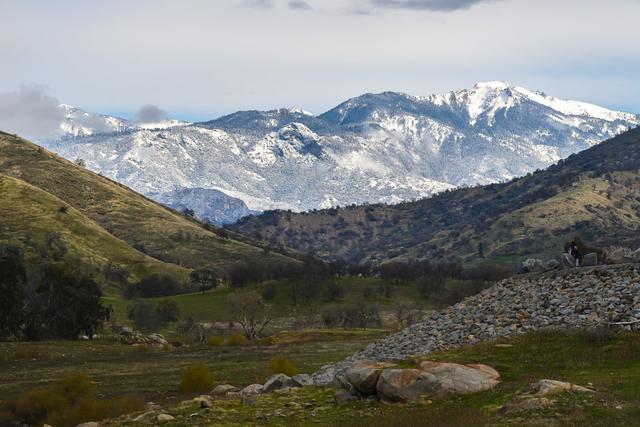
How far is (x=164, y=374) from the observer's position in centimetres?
6919

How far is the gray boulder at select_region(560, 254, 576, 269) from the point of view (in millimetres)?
55375

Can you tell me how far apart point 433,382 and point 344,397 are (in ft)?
15.3

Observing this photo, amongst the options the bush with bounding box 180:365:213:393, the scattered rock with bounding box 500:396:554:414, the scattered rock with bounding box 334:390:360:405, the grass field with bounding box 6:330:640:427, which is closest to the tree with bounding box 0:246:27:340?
the grass field with bounding box 6:330:640:427

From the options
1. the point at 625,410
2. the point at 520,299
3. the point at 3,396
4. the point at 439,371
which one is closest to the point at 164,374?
the point at 3,396

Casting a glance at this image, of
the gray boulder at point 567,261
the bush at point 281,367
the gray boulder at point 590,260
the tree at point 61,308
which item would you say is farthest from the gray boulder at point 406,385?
the tree at point 61,308

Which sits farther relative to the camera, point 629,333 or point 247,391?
point 247,391

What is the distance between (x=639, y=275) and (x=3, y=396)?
44806 mm

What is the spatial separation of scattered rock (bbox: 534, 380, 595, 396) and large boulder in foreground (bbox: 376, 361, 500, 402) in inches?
114

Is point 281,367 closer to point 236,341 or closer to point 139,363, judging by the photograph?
point 139,363

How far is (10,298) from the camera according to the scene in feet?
349

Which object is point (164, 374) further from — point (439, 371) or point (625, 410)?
point (625, 410)

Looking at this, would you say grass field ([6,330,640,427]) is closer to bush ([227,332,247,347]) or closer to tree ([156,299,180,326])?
bush ([227,332,247,347])

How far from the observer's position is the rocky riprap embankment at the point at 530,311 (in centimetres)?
4247

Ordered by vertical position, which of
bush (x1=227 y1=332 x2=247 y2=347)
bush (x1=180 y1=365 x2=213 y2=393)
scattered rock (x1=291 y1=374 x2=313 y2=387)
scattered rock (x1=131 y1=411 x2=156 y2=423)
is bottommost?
bush (x1=227 y1=332 x2=247 y2=347)
